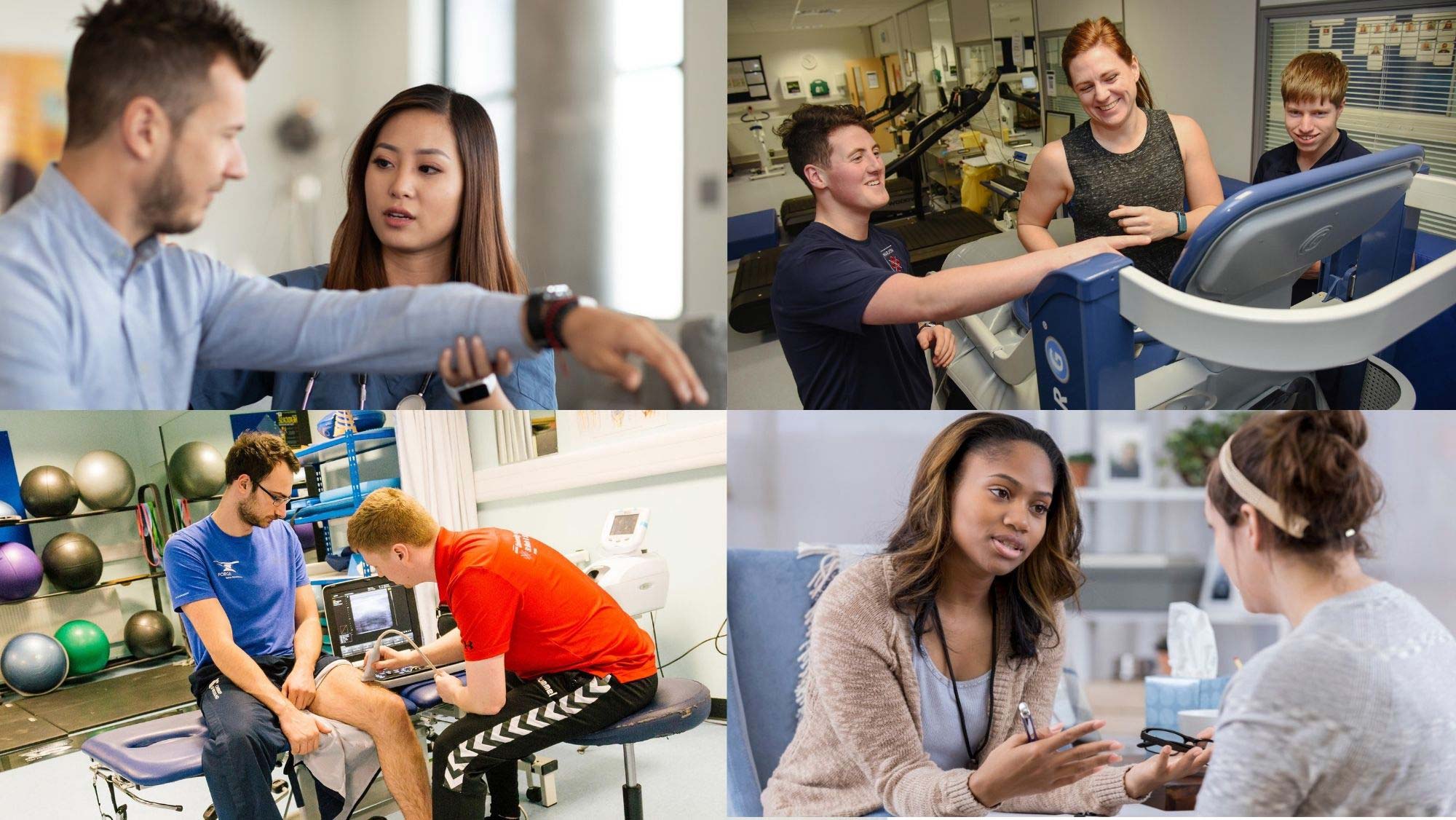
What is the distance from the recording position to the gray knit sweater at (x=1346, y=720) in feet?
8.26

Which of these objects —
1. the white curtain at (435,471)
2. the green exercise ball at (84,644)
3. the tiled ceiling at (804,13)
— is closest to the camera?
the tiled ceiling at (804,13)

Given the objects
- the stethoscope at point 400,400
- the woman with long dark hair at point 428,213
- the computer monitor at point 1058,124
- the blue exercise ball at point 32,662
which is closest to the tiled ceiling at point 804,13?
the computer monitor at point 1058,124

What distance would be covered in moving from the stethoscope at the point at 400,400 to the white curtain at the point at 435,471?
3 cm

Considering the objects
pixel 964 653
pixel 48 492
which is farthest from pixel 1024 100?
pixel 48 492

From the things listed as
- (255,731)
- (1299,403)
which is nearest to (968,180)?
(1299,403)

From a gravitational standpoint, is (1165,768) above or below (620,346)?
below

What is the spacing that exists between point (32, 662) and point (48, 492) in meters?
0.41

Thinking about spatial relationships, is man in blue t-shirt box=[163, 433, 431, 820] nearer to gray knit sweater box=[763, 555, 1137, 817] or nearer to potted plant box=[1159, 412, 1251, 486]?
gray knit sweater box=[763, 555, 1137, 817]

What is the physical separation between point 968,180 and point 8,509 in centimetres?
236

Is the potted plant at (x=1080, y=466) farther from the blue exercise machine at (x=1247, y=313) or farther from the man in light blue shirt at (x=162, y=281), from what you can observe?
the man in light blue shirt at (x=162, y=281)

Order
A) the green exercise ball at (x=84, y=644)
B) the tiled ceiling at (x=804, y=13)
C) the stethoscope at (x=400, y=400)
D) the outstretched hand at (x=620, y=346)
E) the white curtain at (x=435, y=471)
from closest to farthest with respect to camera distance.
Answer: the outstretched hand at (x=620, y=346), the tiled ceiling at (x=804, y=13), the stethoscope at (x=400, y=400), the white curtain at (x=435, y=471), the green exercise ball at (x=84, y=644)

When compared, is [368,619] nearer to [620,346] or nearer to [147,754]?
[147,754]

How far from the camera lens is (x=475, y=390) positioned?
2.48 metres

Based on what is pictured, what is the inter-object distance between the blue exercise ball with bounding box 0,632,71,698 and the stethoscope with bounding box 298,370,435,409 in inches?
34.5
